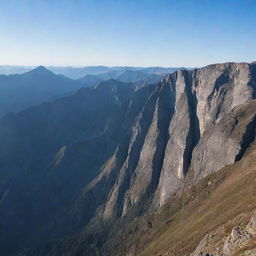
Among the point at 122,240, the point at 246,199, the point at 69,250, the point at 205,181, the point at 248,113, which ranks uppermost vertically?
the point at 248,113

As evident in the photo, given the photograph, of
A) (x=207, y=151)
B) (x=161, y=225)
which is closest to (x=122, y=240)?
(x=161, y=225)

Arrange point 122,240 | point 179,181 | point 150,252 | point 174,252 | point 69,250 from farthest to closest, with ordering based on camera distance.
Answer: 1. point 179,181
2. point 69,250
3. point 122,240
4. point 150,252
5. point 174,252

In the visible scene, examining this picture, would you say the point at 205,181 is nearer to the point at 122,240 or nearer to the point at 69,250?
the point at 122,240

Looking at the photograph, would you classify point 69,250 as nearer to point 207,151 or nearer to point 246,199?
point 207,151

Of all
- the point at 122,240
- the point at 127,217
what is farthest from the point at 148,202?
the point at 122,240

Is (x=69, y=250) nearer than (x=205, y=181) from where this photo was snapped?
No

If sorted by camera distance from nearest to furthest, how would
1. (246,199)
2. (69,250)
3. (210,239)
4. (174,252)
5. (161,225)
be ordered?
1. (210,239)
2. (174,252)
3. (246,199)
4. (161,225)
5. (69,250)

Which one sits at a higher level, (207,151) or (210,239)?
(210,239)

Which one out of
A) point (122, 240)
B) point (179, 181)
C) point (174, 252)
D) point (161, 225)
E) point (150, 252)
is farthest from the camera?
point (179, 181)

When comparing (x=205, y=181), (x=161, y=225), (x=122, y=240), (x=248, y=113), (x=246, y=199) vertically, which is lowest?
(x=122, y=240)
